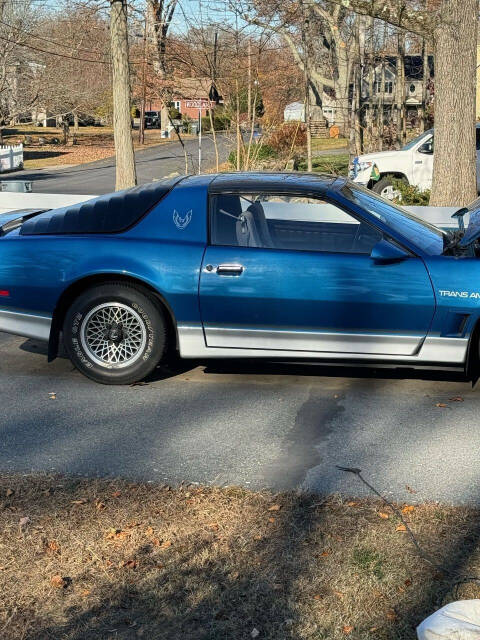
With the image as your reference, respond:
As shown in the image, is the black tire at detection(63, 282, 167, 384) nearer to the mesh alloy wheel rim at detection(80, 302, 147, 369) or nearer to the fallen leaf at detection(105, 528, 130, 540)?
the mesh alloy wheel rim at detection(80, 302, 147, 369)

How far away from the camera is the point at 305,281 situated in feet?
20.1

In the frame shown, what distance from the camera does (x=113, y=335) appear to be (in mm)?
6422

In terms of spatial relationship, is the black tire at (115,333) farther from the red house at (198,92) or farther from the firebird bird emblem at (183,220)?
the red house at (198,92)

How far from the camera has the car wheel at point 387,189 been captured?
17656mm

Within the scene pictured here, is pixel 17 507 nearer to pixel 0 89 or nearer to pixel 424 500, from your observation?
pixel 424 500

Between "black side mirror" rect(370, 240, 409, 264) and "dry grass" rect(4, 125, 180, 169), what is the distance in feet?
134

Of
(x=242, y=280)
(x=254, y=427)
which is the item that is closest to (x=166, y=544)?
(x=254, y=427)

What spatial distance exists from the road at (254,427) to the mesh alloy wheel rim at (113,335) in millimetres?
226

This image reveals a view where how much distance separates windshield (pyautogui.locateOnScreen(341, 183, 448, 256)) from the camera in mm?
6309

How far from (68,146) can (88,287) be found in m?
54.4

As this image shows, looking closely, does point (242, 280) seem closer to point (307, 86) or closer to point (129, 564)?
point (129, 564)

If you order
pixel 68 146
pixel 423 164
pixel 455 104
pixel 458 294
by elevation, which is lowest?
pixel 458 294

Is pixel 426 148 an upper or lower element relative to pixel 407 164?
upper

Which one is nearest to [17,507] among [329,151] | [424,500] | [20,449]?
[20,449]
